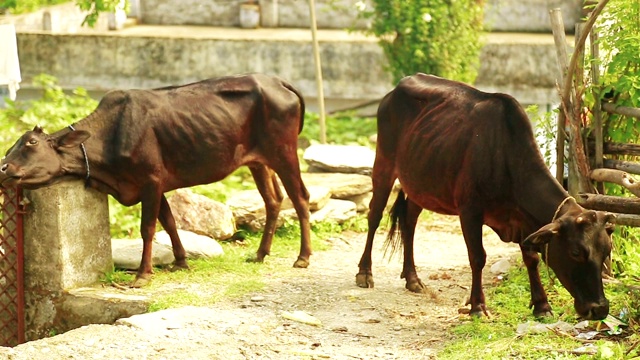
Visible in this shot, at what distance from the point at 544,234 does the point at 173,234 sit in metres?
3.87

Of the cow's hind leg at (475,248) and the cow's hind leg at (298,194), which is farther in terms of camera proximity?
the cow's hind leg at (298,194)

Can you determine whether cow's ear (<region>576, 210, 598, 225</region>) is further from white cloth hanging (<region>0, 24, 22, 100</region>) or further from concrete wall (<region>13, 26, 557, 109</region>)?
concrete wall (<region>13, 26, 557, 109</region>)

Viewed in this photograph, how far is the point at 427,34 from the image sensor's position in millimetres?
15531

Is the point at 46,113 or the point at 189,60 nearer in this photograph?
the point at 46,113

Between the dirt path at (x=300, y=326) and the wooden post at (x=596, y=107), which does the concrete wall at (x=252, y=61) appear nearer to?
the dirt path at (x=300, y=326)

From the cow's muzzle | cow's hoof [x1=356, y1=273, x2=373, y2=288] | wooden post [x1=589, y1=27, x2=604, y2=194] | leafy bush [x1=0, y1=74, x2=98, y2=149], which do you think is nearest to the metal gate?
the cow's muzzle

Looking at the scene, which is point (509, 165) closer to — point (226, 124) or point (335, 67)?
point (226, 124)

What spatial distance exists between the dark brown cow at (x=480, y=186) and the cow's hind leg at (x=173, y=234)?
1.64 meters

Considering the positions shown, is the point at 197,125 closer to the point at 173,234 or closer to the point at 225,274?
the point at 173,234

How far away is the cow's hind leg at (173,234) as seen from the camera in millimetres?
10438

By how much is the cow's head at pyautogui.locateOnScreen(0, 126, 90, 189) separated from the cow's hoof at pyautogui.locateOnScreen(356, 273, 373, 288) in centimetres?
270

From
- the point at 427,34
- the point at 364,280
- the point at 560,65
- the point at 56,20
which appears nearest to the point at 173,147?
the point at 364,280

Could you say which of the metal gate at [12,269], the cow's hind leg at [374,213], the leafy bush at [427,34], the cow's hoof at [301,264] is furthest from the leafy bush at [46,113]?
the cow's hind leg at [374,213]

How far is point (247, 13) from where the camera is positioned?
792 inches
